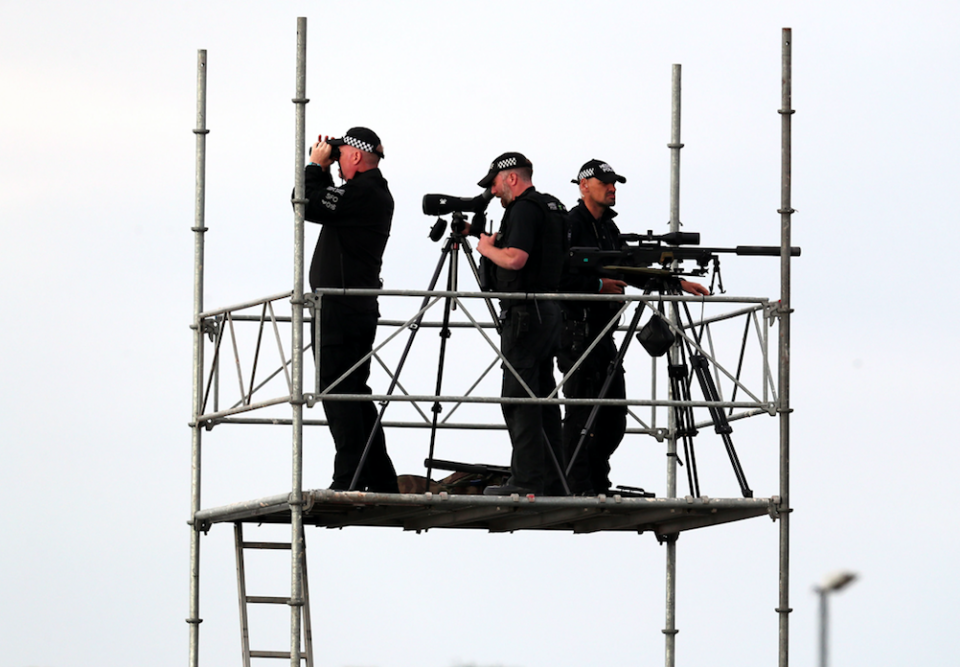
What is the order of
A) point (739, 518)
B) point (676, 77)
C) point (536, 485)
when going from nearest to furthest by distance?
point (536, 485), point (739, 518), point (676, 77)

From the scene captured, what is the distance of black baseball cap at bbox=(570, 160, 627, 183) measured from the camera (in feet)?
51.1

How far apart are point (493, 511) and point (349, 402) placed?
4.75ft

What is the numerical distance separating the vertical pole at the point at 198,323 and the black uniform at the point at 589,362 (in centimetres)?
317

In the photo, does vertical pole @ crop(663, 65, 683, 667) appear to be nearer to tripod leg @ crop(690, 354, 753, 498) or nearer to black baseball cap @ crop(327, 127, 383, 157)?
tripod leg @ crop(690, 354, 753, 498)

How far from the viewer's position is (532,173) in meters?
14.2

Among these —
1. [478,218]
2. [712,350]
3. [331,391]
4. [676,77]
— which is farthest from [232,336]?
[676,77]

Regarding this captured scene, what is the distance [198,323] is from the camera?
15.7 metres

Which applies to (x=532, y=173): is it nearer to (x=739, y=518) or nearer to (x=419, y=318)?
(x=419, y=318)

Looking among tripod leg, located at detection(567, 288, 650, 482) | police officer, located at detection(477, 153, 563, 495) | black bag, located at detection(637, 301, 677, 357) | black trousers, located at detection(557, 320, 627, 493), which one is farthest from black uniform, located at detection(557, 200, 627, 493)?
police officer, located at detection(477, 153, 563, 495)

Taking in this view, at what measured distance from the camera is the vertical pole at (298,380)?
13.6m

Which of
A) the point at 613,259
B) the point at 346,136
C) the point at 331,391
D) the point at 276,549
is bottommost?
the point at 276,549

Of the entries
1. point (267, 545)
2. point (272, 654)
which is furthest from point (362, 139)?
point (272, 654)

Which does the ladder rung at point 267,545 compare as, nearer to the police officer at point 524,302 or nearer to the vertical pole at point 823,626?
the police officer at point 524,302

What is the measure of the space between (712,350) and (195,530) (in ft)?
15.7
